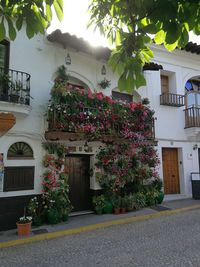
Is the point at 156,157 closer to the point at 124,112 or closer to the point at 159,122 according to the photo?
the point at 159,122

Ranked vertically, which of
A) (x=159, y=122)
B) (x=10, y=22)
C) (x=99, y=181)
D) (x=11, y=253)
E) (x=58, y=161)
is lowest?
(x=11, y=253)

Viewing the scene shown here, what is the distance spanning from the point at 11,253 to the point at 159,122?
901cm

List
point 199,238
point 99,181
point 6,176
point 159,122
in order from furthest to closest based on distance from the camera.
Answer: point 159,122 → point 99,181 → point 6,176 → point 199,238

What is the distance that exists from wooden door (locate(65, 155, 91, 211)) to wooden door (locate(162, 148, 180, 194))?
4271 mm

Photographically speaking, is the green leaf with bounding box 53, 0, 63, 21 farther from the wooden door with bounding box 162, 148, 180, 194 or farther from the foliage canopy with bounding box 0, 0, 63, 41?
the wooden door with bounding box 162, 148, 180, 194

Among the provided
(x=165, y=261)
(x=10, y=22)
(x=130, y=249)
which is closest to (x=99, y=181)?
(x=130, y=249)

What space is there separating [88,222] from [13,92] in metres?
5.12

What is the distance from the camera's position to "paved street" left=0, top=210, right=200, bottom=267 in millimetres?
5785

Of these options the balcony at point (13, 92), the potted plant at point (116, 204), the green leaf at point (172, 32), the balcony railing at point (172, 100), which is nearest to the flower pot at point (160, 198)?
the potted plant at point (116, 204)

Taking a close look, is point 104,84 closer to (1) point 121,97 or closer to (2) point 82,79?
(2) point 82,79

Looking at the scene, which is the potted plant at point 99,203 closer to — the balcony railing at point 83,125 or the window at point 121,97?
the balcony railing at point 83,125

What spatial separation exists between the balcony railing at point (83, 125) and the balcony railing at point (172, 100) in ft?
9.70

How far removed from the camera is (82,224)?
8.94 m

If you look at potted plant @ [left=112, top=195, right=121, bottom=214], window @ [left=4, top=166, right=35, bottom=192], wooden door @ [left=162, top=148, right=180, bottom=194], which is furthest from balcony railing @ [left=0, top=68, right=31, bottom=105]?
wooden door @ [left=162, top=148, right=180, bottom=194]
